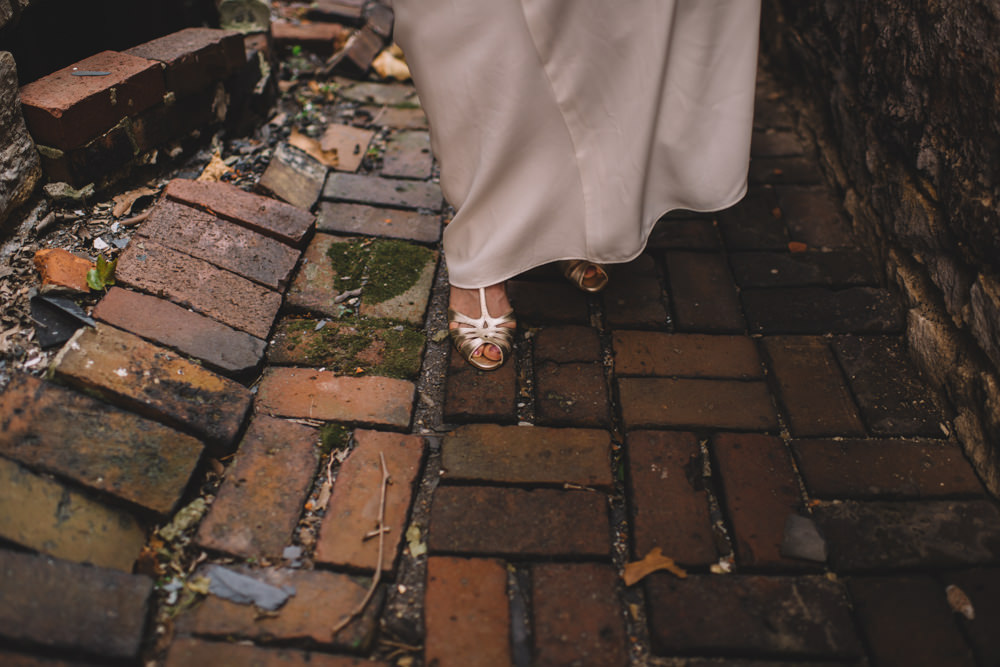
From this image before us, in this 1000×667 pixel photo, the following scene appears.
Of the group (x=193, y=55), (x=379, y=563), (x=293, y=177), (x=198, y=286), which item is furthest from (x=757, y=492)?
(x=193, y=55)

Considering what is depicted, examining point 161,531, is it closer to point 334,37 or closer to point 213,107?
point 213,107

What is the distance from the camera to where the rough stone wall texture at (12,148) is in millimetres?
1783

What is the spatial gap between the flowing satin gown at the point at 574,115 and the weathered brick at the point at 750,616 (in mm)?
842

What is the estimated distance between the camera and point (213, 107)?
8.05ft

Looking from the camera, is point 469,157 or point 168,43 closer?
point 469,157

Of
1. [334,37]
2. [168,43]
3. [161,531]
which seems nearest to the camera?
[161,531]

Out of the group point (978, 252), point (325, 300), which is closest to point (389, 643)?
point (325, 300)

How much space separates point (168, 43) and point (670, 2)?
1.68 m

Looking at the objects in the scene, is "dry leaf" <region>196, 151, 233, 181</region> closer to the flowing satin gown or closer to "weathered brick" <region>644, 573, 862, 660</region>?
the flowing satin gown

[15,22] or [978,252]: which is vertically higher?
[15,22]

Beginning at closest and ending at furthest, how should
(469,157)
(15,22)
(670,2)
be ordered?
(670,2) → (469,157) → (15,22)

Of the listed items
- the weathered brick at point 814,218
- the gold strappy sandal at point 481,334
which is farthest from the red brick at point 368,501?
the weathered brick at point 814,218

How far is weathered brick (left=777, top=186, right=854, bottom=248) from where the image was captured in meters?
2.25

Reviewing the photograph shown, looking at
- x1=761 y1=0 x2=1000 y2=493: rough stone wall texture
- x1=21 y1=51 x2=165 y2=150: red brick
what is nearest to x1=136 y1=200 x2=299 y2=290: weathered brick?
x1=21 y1=51 x2=165 y2=150: red brick
